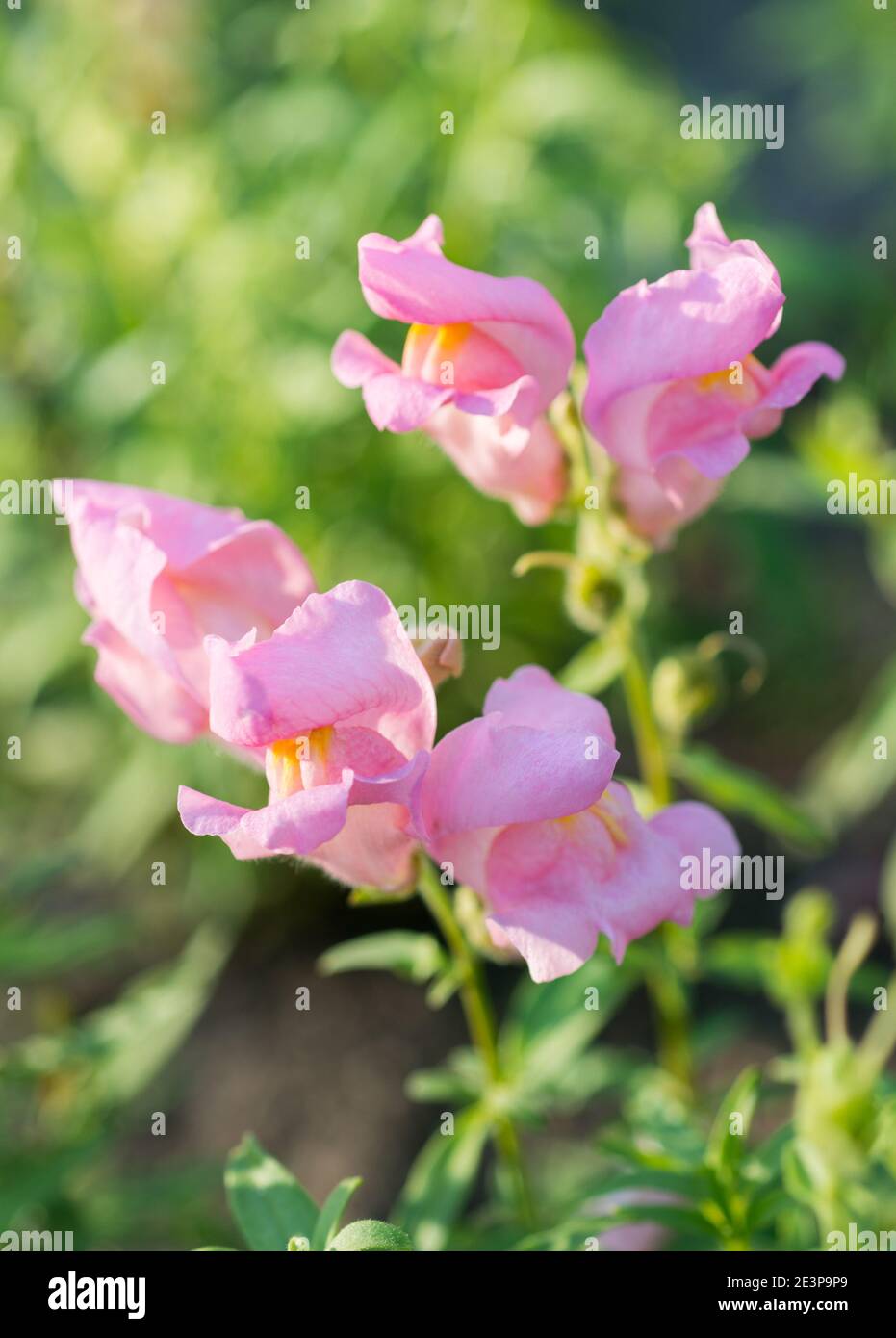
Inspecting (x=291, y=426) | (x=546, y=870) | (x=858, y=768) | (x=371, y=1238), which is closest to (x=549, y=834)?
(x=546, y=870)

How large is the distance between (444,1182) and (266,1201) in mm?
323

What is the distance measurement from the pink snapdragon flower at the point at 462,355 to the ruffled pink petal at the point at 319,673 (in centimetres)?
16

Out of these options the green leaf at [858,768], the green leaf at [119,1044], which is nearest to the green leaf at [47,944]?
the green leaf at [119,1044]

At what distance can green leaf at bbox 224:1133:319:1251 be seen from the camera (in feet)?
3.32

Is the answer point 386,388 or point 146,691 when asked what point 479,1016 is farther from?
point 386,388

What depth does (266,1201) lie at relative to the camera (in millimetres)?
1041

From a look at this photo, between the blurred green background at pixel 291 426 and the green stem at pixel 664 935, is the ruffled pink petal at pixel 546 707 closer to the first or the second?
the green stem at pixel 664 935

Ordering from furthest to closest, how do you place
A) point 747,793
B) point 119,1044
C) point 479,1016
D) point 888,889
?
point 888,889
point 119,1044
point 747,793
point 479,1016

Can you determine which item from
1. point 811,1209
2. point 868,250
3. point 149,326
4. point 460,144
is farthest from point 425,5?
point 811,1209

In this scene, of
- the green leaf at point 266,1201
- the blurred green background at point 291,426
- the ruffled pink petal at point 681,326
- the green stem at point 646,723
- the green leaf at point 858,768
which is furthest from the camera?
the blurred green background at point 291,426

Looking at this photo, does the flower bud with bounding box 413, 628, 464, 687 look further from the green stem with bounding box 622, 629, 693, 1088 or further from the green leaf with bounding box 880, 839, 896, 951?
the green leaf with bounding box 880, 839, 896, 951

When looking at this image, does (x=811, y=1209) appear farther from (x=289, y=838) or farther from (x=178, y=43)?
(x=178, y=43)

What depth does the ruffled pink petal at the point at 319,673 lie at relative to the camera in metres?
0.81

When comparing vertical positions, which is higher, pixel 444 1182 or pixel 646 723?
pixel 646 723
